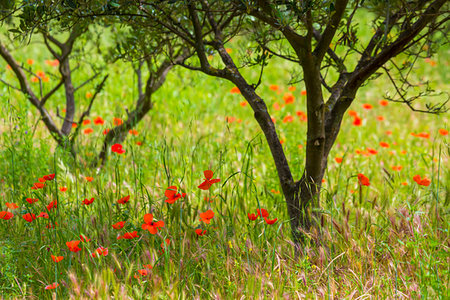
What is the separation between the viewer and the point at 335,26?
209 centimetres

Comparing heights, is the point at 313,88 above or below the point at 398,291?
above

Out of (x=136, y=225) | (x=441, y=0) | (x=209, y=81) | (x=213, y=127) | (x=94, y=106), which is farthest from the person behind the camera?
(x=209, y=81)

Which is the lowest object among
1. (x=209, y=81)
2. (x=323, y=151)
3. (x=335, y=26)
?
(x=323, y=151)

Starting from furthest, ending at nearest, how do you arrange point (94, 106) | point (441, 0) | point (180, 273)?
point (94, 106)
point (180, 273)
point (441, 0)

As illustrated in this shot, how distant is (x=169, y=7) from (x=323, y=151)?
3.39 ft

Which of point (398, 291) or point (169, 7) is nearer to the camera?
point (398, 291)

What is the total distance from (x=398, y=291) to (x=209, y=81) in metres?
4.45

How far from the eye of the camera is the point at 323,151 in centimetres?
242

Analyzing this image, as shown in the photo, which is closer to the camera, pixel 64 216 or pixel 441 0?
pixel 441 0

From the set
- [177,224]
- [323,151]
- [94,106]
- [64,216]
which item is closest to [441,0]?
[323,151]

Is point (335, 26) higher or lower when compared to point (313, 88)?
higher

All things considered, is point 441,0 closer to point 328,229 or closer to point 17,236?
point 328,229

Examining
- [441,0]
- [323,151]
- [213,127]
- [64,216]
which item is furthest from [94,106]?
[441,0]

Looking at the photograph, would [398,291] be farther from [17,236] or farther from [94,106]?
[94,106]
